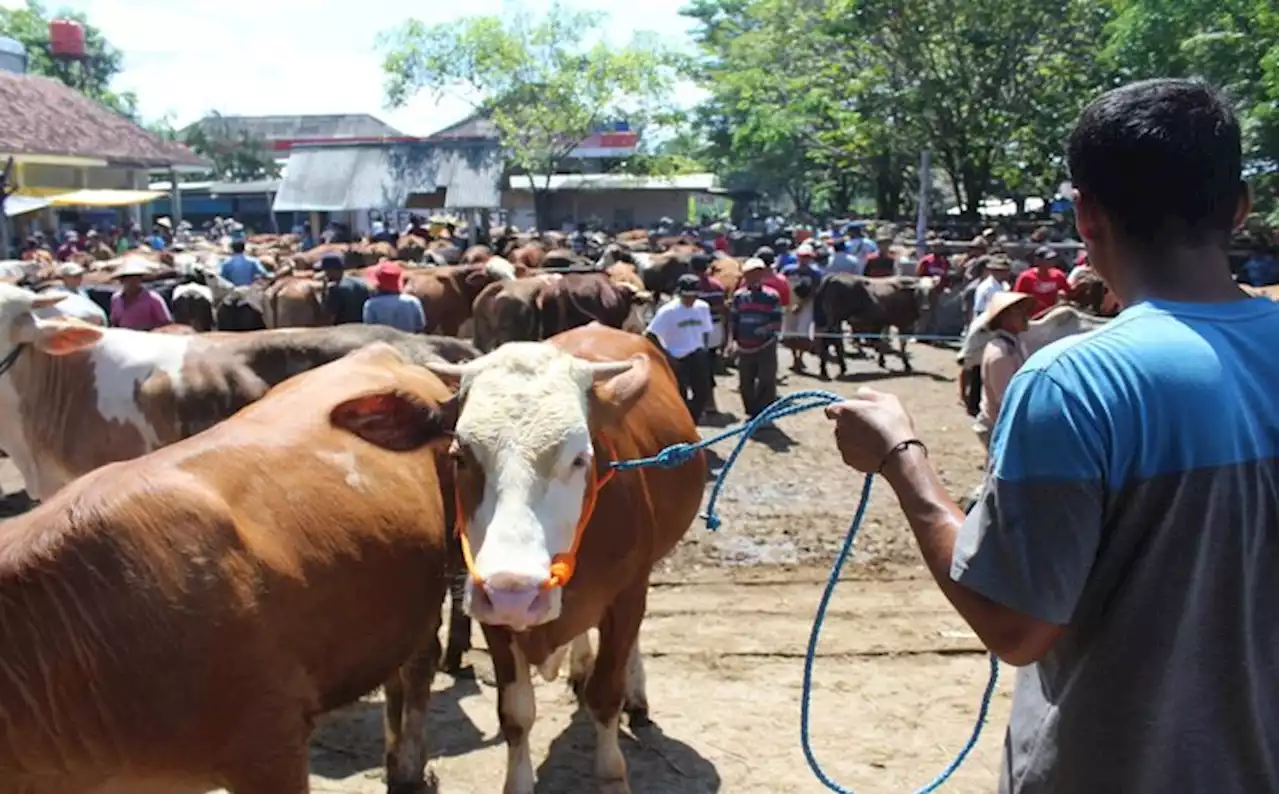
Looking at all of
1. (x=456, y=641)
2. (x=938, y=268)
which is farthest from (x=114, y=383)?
(x=938, y=268)

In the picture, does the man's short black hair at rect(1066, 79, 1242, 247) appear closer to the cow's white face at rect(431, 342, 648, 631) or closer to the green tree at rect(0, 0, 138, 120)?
the cow's white face at rect(431, 342, 648, 631)

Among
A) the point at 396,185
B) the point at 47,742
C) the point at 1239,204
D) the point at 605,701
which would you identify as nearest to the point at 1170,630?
the point at 1239,204

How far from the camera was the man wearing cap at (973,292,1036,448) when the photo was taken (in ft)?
22.9

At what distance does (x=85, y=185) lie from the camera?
36750mm

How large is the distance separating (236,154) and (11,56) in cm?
2458

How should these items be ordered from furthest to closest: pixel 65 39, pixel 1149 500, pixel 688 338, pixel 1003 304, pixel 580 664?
pixel 65 39 → pixel 688 338 → pixel 1003 304 → pixel 580 664 → pixel 1149 500

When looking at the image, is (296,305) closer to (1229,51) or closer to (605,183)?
(1229,51)

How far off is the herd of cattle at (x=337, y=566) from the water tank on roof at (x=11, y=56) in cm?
4480

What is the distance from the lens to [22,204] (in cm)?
2825

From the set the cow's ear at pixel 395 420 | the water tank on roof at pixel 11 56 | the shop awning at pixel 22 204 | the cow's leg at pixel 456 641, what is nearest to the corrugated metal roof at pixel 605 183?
the shop awning at pixel 22 204

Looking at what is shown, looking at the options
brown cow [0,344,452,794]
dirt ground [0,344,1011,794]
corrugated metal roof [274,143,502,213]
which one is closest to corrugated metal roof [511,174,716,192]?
corrugated metal roof [274,143,502,213]

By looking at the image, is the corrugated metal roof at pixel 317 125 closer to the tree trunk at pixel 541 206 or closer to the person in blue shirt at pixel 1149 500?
the tree trunk at pixel 541 206

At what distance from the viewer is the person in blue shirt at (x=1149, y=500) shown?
1635 mm

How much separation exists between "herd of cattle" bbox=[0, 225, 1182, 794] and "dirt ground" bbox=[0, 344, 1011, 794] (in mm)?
322
